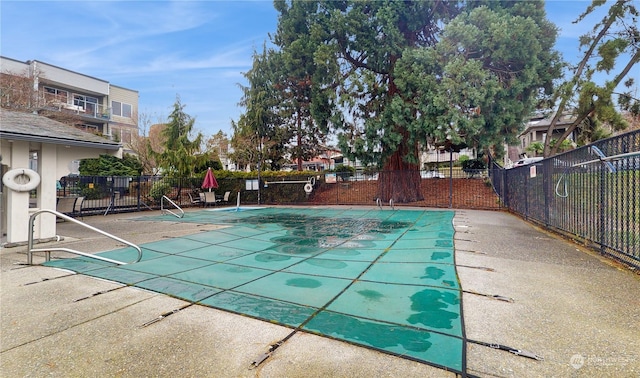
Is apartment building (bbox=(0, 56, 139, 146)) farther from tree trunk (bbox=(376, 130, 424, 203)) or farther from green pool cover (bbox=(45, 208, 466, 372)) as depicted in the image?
green pool cover (bbox=(45, 208, 466, 372))

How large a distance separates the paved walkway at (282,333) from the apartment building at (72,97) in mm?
22488

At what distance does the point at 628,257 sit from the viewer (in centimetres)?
394

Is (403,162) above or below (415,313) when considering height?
above

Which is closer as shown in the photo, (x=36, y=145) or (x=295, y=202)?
(x=36, y=145)

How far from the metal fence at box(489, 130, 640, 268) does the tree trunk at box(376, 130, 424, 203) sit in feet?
24.3

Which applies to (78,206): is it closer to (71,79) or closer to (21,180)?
(21,180)

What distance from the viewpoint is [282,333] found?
245 centimetres

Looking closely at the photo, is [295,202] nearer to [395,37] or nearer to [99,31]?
[395,37]

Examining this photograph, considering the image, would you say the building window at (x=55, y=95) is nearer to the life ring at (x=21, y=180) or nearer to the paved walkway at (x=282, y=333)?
the life ring at (x=21, y=180)

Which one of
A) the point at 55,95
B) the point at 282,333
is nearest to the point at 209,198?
the point at 282,333

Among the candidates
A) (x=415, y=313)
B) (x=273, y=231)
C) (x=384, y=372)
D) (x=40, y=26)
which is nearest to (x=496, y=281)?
(x=415, y=313)

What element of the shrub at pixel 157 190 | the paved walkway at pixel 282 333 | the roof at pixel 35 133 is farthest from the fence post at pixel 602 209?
the shrub at pixel 157 190

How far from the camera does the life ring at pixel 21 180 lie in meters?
5.77

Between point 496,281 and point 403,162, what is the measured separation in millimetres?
12170
